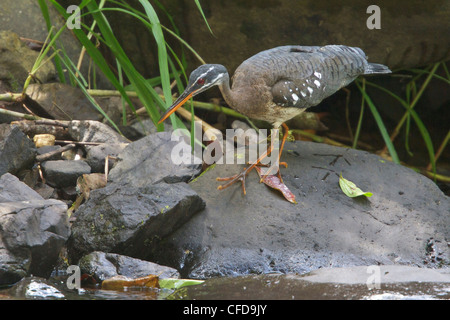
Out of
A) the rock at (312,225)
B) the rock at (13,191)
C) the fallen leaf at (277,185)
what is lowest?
the rock at (312,225)

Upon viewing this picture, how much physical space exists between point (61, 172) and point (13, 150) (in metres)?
0.39

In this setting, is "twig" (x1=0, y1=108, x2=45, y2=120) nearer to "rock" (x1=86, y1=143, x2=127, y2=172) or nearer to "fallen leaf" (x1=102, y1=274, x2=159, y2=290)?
"rock" (x1=86, y1=143, x2=127, y2=172)

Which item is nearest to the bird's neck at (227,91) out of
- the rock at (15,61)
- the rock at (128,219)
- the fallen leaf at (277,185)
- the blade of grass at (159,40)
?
the blade of grass at (159,40)

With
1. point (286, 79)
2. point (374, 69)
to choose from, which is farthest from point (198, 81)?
point (374, 69)

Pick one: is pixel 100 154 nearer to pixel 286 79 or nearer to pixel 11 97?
pixel 11 97

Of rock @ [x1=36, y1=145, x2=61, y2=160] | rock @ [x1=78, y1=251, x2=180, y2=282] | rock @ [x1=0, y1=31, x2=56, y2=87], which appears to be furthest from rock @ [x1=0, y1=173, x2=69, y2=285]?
rock @ [x1=0, y1=31, x2=56, y2=87]

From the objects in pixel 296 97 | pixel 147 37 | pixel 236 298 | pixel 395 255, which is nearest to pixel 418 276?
pixel 395 255

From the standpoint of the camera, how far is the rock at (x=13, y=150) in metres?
4.12

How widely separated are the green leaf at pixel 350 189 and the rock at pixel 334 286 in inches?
30.5

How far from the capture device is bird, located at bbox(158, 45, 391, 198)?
4.25m

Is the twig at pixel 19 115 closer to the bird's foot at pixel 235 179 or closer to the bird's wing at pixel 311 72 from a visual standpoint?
the bird's foot at pixel 235 179

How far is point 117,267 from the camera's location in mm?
3418

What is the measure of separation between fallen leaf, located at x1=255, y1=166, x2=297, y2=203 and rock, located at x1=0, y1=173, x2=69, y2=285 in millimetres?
1513

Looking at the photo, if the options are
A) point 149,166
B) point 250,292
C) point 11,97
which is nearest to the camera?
point 250,292
